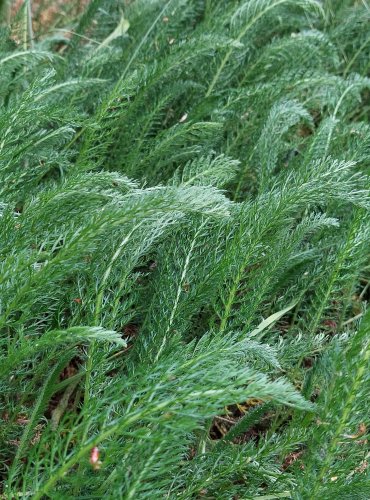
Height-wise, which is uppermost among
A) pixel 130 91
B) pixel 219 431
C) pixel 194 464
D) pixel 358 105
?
pixel 130 91

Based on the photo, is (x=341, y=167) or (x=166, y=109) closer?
(x=341, y=167)

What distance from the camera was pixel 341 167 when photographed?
1.46 metres

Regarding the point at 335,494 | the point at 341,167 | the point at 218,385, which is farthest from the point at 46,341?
Answer: the point at 341,167

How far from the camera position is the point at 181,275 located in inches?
57.6

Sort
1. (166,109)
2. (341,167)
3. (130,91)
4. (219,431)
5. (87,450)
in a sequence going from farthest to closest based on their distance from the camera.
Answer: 1. (166,109)
2. (130,91)
3. (219,431)
4. (341,167)
5. (87,450)

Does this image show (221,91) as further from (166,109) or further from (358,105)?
(358,105)

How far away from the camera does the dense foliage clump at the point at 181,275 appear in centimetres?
114

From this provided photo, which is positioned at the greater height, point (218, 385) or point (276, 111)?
point (276, 111)

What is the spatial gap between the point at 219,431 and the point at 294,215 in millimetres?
604

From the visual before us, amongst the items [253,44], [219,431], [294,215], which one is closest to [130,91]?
[294,215]

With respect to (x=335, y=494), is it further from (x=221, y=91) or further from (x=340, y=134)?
(x=221, y=91)

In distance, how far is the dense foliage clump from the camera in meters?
1.14

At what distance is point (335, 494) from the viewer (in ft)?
3.80

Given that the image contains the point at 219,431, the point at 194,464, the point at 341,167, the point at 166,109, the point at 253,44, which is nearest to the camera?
the point at 194,464
